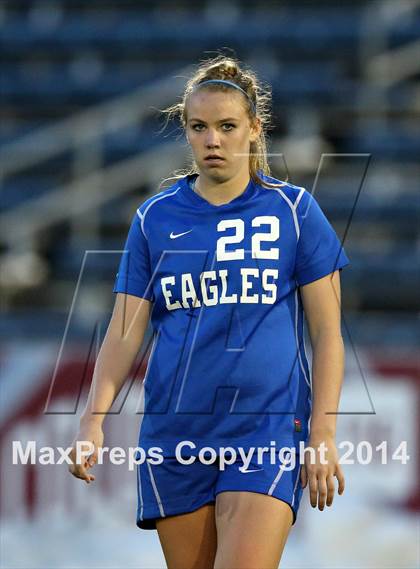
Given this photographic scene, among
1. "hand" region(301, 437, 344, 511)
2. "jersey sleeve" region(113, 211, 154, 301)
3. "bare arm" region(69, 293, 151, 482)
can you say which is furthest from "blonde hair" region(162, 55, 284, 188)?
"hand" region(301, 437, 344, 511)

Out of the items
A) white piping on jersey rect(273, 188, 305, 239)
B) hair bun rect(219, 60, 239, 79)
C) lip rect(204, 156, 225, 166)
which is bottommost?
white piping on jersey rect(273, 188, 305, 239)

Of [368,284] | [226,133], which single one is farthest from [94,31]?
[226,133]

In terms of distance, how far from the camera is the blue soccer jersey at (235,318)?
2.65 m

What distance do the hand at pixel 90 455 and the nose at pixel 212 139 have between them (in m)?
0.70

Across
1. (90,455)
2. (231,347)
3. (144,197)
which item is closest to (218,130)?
(231,347)

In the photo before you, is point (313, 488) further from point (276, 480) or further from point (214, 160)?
point (214, 160)

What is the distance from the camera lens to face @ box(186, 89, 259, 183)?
266 cm

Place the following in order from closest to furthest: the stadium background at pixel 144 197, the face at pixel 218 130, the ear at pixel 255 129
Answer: the face at pixel 218 130
the ear at pixel 255 129
the stadium background at pixel 144 197

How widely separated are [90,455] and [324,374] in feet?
1.86

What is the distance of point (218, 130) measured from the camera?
2666 mm

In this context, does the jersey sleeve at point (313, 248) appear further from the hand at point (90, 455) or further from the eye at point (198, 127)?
the hand at point (90, 455)

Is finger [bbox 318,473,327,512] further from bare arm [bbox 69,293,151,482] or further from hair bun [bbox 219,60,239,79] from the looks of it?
hair bun [bbox 219,60,239,79]

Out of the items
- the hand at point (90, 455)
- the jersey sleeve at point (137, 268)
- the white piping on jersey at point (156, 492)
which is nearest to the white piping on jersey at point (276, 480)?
the white piping on jersey at point (156, 492)

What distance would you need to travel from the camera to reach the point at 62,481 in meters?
5.27
